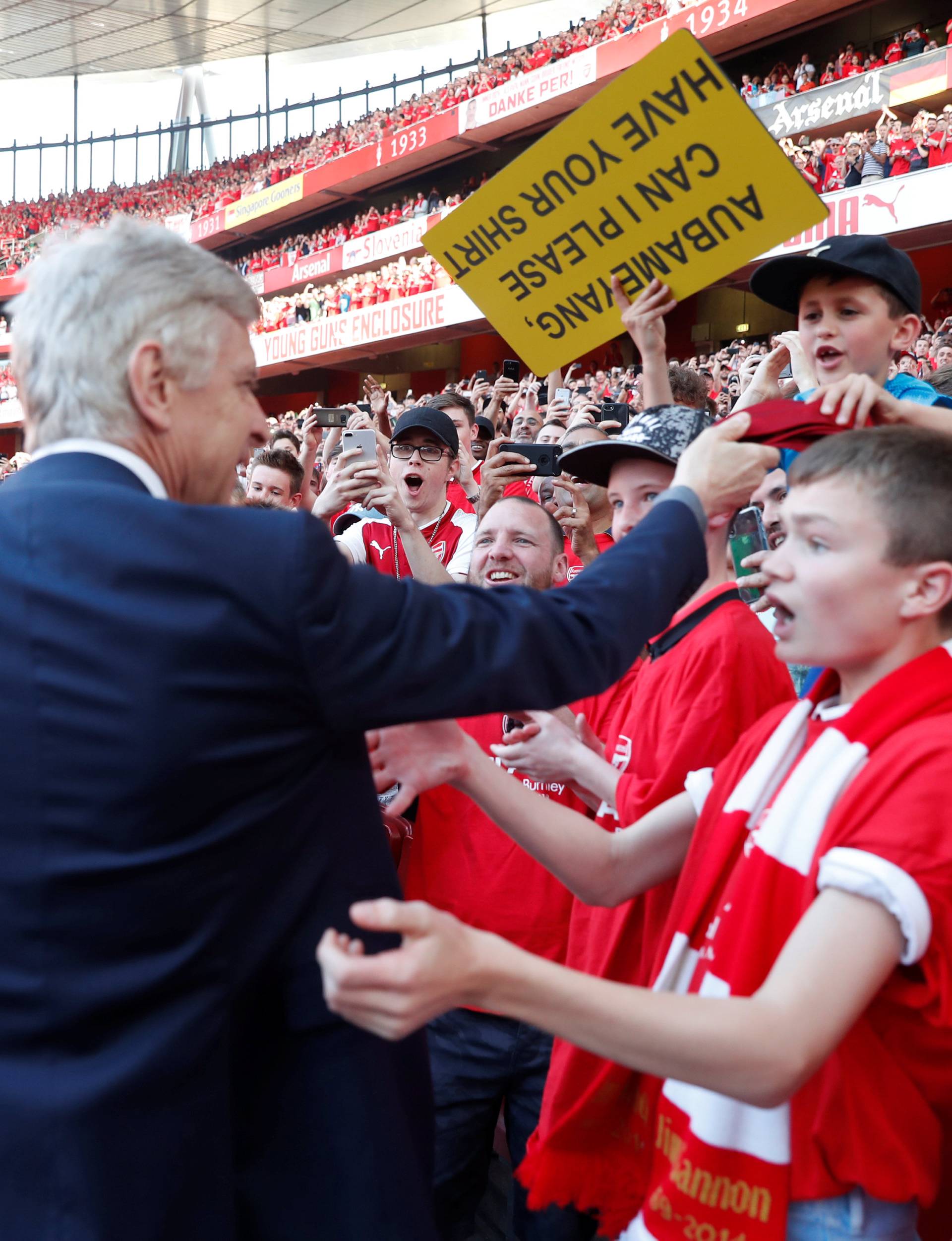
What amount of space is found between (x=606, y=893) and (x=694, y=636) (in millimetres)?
497

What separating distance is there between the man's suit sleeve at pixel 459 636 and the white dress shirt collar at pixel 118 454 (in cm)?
20

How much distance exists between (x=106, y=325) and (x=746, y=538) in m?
1.29

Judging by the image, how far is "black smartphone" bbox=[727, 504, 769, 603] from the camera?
1995mm

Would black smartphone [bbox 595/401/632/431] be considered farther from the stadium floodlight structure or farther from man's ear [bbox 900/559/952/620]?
the stadium floodlight structure

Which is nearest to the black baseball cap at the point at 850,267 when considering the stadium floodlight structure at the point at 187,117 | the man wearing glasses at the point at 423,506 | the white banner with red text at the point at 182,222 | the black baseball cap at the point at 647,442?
the black baseball cap at the point at 647,442

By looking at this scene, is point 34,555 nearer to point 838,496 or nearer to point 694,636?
point 838,496

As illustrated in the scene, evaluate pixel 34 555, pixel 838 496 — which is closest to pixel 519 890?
pixel 838 496

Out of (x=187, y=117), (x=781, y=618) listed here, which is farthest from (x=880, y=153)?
(x=187, y=117)

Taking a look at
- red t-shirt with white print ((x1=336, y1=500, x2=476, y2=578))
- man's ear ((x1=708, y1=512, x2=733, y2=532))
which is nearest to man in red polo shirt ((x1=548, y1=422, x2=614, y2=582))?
red t-shirt with white print ((x1=336, y1=500, x2=476, y2=578))

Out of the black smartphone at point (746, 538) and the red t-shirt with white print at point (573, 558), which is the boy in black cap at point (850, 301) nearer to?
the black smartphone at point (746, 538)

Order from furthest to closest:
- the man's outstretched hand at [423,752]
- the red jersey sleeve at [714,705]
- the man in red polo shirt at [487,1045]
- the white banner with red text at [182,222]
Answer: the white banner with red text at [182,222], the man in red polo shirt at [487,1045], the red jersey sleeve at [714,705], the man's outstretched hand at [423,752]

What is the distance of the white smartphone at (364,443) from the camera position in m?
3.16

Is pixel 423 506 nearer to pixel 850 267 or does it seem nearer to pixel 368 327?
pixel 850 267

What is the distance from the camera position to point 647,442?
1.90m
